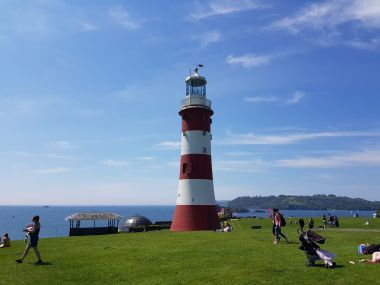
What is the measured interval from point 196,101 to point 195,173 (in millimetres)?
7541

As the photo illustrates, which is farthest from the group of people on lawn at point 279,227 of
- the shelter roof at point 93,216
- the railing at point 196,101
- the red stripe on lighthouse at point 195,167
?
the shelter roof at point 93,216

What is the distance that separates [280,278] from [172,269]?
4.45 meters

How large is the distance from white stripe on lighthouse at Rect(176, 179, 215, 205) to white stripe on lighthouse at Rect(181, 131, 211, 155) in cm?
295

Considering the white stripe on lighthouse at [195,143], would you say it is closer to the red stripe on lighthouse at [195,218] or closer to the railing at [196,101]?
the railing at [196,101]

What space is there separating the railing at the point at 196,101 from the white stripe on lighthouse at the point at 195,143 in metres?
2.97

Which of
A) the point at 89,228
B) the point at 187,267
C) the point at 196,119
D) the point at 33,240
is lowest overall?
the point at 89,228

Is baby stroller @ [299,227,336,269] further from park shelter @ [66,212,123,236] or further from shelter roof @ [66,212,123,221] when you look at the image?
shelter roof @ [66,212,123,221]

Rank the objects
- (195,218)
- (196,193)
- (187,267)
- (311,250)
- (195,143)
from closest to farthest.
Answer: (311,250), (187,267), (195,218), (196,193), (195,143)

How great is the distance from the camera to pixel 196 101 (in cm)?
3853

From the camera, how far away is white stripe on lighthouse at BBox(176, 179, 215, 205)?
36500 mm

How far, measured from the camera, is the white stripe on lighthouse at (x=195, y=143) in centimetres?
3744

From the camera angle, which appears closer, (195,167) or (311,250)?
(311,250)

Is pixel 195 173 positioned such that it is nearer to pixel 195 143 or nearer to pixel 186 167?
pixel 186 167

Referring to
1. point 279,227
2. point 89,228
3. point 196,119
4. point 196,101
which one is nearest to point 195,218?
point 196,119
